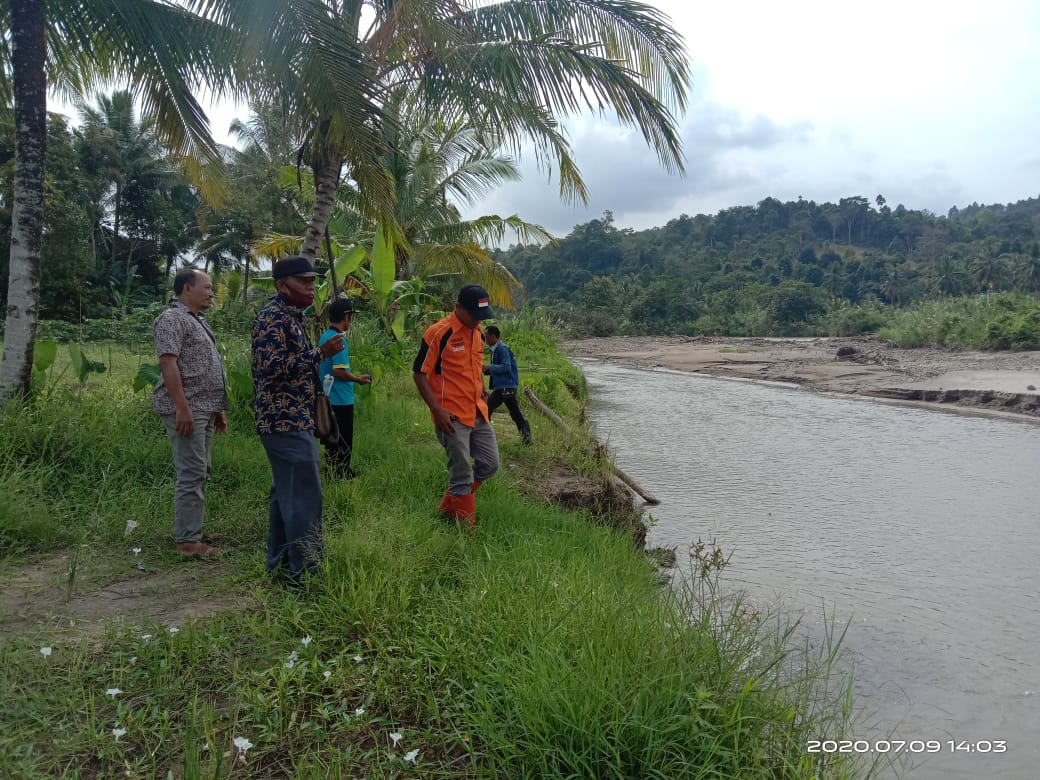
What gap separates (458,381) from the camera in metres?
4.48

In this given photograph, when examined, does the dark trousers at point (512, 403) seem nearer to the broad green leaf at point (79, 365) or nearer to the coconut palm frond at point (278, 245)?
the broad green leaf at point (79, 365)

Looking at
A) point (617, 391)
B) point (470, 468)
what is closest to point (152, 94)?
point (470, 468)

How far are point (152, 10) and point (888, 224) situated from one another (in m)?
95.8

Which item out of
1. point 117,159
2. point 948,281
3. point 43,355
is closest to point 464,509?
point 43,355

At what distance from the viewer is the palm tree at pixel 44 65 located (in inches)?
214

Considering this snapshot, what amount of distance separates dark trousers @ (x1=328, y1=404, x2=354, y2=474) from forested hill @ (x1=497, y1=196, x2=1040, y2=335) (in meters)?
46.9

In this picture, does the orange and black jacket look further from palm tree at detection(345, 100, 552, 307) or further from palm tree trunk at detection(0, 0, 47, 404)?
palm tree at detection(345, 100, 552, 307)

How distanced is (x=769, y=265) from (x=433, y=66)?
68.0m

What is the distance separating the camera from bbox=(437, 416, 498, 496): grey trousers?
448cm

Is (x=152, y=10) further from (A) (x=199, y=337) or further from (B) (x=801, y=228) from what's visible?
(B) (x=801, y=228)

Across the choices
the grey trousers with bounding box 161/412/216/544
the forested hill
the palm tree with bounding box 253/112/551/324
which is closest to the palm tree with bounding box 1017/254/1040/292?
the forested hill

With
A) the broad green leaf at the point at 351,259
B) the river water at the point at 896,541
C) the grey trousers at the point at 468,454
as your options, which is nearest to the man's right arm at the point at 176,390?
the grey trousers at the point at 468,454

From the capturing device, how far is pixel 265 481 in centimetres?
535

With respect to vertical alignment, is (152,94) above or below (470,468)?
above
